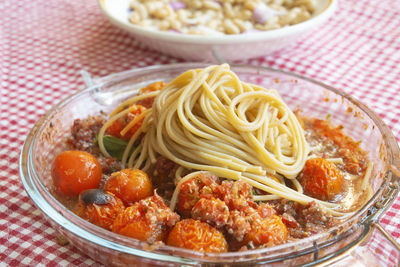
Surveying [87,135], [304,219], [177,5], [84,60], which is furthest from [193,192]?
[177,5]

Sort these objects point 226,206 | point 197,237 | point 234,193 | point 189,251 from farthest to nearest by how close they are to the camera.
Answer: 1. point 234,193
2. point 226,206
3. point 197,237
4. point 189,251

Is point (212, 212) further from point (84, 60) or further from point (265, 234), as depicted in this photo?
point (84, 60)

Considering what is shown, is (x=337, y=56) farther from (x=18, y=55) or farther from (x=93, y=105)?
(x=18, y=55)

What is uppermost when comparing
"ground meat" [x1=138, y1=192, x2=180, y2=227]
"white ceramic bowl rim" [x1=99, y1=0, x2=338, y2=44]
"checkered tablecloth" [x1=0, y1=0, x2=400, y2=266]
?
"white ceramic bowl rim" [x1=99, y1=0, x2=338, y2=44]

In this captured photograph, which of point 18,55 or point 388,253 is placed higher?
point 388,253

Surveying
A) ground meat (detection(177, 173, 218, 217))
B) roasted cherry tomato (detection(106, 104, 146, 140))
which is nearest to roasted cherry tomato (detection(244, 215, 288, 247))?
ground meat (detection(177, 173, 218, 217))

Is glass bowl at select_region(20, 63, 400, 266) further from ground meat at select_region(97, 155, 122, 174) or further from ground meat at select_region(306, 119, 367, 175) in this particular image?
ground meat at select_region(97, 155, 122, 174)

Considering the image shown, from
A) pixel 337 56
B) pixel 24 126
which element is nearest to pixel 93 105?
pixel 24 126
